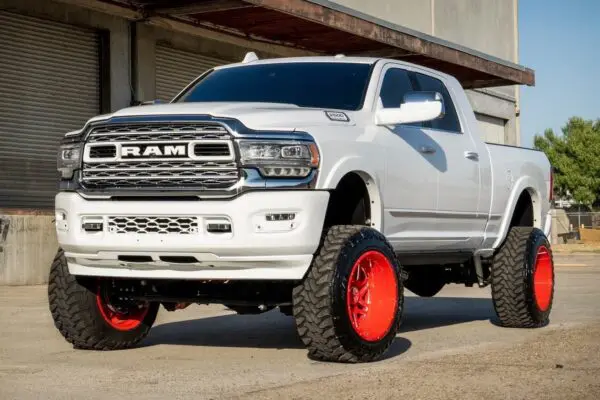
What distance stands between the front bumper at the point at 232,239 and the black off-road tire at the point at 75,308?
754 mm

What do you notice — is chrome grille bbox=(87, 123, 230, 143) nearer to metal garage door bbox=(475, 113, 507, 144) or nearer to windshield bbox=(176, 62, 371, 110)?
windshield bbox=(176, 62, 371, 110)

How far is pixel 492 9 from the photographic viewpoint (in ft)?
119

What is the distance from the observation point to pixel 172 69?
22.0 metres

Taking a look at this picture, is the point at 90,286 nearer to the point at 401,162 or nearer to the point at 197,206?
the point at 197,206

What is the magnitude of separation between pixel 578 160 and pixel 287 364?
84408 millimetres

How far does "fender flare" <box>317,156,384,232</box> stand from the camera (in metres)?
7.52

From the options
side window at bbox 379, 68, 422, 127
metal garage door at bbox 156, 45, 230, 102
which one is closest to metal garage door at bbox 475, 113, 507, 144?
metal garage door at bbox 156, 45, 230, 102

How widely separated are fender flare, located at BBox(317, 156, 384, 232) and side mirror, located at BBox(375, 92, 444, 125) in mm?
390

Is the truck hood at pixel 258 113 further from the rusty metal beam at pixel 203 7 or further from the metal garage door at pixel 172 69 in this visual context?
the metal garage door at pixel 172 69

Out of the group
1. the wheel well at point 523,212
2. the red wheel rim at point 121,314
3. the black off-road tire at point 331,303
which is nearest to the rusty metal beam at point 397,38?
the wheel well at point 523,212

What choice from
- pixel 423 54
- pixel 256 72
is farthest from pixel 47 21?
pixel 256 72

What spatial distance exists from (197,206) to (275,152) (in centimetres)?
58

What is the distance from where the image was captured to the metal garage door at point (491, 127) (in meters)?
34.7

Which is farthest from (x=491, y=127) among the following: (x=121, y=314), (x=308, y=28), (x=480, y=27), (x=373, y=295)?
(x=373, y=295)
